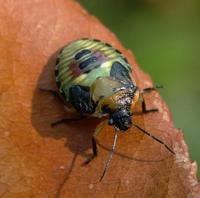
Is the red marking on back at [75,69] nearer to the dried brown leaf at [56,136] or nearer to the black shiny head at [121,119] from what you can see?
the dried brown leaf at [56,136]

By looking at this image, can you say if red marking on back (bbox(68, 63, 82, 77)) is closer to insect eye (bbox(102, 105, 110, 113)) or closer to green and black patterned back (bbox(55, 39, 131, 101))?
green and black patterned back (bbox(55, 39, 131, 101))

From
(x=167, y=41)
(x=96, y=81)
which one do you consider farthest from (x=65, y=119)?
(x=167, y=41)

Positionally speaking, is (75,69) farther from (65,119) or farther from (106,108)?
(65,119)

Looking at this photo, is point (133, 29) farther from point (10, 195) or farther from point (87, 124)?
point (10, 195)

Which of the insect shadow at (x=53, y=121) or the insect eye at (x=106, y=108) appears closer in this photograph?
the insect shadow at (x=53, y=121)

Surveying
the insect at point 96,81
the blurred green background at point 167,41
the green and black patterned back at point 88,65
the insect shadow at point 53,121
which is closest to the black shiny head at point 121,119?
the insect at point 96,81

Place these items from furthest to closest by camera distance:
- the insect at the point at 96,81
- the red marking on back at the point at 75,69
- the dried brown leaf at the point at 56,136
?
1. the red marking on back at the point at 75,69
2. the insect at the point at 96,81
3. the dried brown leaf at the point at 56,136
